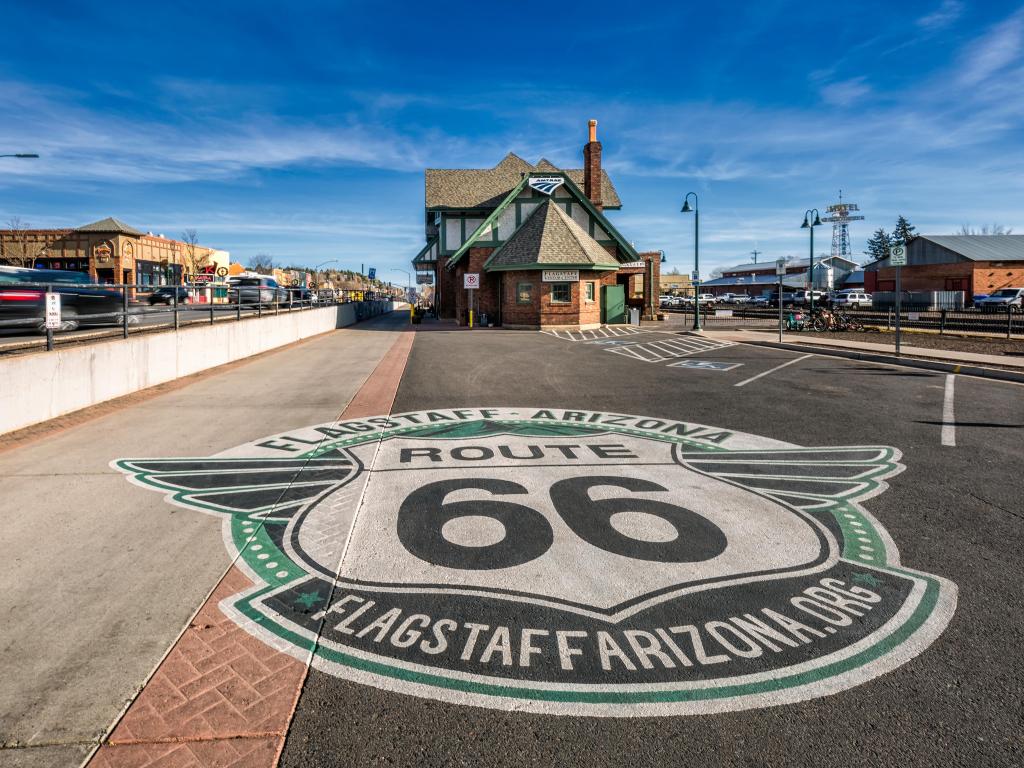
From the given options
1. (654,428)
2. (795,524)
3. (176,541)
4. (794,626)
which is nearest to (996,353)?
(654,428)

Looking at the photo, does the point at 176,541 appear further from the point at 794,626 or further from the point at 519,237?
the point at 519,237

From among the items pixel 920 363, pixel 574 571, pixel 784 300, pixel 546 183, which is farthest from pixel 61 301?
pixel 784 300

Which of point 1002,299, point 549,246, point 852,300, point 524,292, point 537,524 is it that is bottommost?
point 537,524

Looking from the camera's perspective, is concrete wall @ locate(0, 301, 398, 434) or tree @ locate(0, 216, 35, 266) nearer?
concrete wall @ locate(0, 301, 398, 434)

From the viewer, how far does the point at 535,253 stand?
31.2 m

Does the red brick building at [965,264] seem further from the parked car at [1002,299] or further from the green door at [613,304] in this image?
the green door at [613,304]

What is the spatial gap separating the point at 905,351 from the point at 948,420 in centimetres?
1085

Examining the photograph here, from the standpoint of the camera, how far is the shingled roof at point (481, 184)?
4106cm

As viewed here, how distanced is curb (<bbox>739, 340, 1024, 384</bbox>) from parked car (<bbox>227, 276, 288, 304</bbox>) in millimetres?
17414

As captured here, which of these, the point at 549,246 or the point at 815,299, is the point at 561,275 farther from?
the point at 815,299

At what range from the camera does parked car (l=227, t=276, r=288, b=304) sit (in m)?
20.4

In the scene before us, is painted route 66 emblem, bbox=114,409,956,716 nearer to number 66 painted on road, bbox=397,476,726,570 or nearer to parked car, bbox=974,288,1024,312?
number 66 painted on road, bbox=397,476,726,570

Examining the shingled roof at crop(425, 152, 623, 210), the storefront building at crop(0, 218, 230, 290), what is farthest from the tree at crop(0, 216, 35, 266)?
the shingled roof at crop(425, 152, 623, 210)

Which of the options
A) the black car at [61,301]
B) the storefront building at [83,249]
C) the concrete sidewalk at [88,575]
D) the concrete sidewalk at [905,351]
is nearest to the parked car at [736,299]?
the concrete sidewalk at [905,351]
